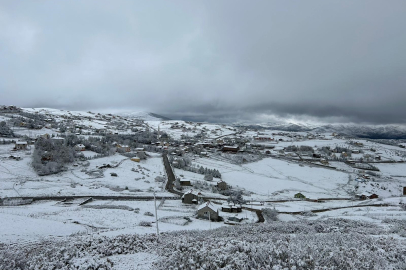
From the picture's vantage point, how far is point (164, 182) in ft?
134

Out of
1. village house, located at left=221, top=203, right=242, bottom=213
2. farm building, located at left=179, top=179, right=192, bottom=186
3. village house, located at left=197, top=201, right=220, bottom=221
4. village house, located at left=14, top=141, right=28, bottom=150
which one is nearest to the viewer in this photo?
village house, located at left=197, top=201, right=220, bottom=221

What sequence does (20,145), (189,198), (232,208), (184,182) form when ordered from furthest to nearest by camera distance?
(20,145) → (184,182) → (189,198) → (232,208)

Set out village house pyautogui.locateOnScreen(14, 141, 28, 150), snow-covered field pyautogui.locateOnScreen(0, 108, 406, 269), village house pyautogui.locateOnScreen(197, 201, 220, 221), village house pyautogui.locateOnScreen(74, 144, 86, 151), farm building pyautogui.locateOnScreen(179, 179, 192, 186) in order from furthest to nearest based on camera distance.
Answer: village house pyautogui.locateOnScreen(74, 144, 86, 151)
village house pyautogui.locateOnScreen(14, 141, 28, 150)
farm building pyautogui.locateOnScreen(179, 179, 192, 186)
village house pyautogui.locateOnScreen(197, 201, 220, 221)
snow-covered field pyautogui.locateOnScreen(0, 108, 406, 269)

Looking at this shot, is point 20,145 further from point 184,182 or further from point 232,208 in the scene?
point 232,208

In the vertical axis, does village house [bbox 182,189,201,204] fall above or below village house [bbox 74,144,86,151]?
below

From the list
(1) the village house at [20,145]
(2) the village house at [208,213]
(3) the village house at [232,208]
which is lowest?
(3) the village house at [232,208]

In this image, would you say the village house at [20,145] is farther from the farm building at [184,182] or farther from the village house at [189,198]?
the village house at [189,198]

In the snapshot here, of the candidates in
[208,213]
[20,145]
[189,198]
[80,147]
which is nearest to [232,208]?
[208,213]

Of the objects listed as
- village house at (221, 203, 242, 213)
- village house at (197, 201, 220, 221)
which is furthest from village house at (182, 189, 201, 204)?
village house at (197, 201, 220, 221)

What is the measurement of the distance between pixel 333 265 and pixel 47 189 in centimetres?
3691

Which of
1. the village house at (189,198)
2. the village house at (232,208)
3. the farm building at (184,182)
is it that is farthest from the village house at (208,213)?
the farm building at (184,182)

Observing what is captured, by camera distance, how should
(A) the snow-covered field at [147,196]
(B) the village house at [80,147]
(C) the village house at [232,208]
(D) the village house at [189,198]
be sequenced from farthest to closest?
(B) the village house at [80,147], (D) the village house at [189,198], (C) the village house at [232,208], (A) the snow-covered field at [147,196]

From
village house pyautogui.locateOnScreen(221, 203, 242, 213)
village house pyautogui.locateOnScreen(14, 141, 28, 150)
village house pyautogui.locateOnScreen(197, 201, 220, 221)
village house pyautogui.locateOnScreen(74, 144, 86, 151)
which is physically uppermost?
village house pyautogui.locateOnScreen(14, 141, 28, 150)

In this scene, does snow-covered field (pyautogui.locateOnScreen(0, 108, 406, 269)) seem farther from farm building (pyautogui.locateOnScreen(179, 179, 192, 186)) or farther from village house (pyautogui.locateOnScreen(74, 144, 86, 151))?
farm building (pyautogui.locateOnScreen(179, 179, 192, 186))
